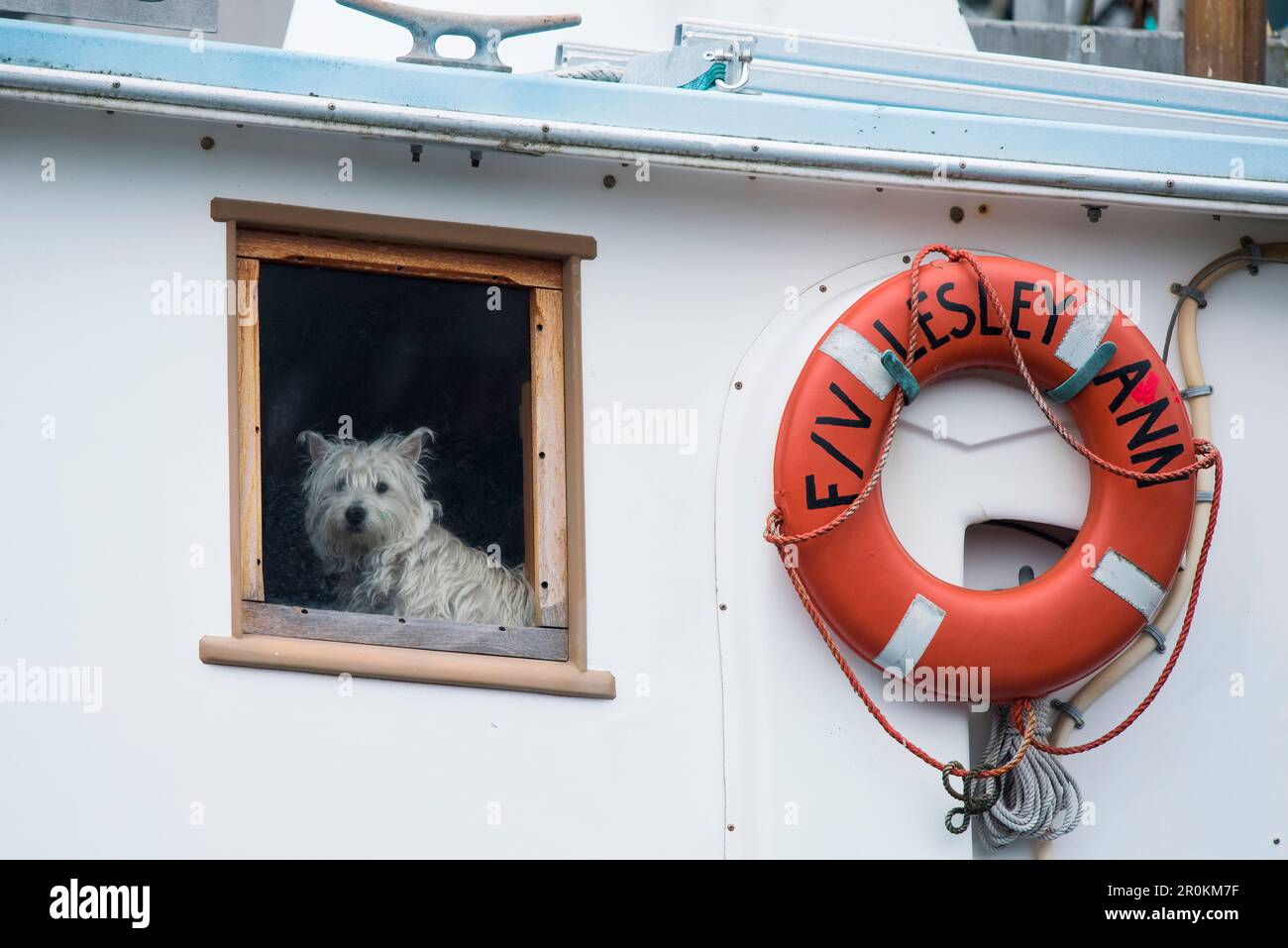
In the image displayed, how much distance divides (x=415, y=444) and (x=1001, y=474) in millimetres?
1195

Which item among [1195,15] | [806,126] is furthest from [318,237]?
[1195,15]

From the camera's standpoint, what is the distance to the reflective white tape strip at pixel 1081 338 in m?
3.53

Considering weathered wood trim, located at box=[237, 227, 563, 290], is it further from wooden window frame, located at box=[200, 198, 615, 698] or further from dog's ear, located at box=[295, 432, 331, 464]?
dog's ear, located at box=[295, 432, 331, 464]

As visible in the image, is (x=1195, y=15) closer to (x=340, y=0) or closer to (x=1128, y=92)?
(x=1128, y=92)

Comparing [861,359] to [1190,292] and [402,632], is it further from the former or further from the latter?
[402,632]

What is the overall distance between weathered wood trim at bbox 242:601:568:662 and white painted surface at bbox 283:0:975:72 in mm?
1351

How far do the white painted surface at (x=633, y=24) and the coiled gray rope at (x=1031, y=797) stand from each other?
1674 millimetres

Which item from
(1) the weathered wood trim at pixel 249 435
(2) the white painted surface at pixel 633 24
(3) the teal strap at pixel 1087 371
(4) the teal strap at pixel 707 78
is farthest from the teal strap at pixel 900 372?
(1) the weathered wood trim at pixel 249 435

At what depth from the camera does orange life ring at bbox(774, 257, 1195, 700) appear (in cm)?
342

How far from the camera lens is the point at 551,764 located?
3.35m

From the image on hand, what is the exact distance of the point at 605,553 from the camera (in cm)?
345

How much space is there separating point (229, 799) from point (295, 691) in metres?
0.22

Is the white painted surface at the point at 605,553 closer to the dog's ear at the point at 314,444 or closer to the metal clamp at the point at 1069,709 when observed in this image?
the metal clamp at the point at 1069,709

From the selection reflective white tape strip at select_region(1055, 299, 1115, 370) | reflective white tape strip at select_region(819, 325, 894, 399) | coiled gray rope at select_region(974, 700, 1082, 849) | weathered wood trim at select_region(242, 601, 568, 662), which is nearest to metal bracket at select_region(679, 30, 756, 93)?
reflective white tape strip at select_region(819, 325, 894, 399)
